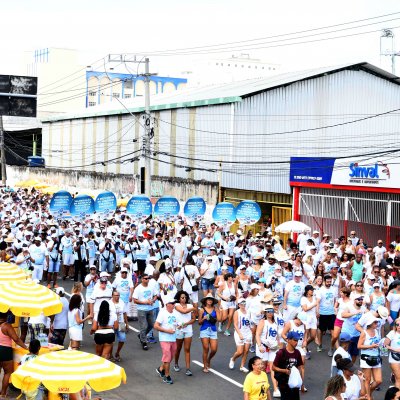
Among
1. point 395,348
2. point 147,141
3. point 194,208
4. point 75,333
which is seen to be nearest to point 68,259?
point 194,208

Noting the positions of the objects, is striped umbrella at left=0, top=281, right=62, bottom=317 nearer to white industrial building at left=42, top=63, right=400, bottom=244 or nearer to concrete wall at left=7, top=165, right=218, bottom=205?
white industrial building at left=42, top=63, right=400, bottom=244

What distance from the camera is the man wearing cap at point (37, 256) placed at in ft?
64.0

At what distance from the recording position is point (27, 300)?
36.8 ft

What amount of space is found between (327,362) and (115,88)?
8864 centimetres

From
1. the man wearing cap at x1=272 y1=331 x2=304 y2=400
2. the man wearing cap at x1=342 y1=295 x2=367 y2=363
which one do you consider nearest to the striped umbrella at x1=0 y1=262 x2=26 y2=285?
the man wearing cap at x1=272 y1=331 x2=304 y2=400

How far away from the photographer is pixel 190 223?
27797 mm

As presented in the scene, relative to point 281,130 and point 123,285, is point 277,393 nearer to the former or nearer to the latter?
point 123,285

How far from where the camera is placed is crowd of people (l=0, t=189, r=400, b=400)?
1148 cm

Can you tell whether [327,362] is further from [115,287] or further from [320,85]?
[320,85]

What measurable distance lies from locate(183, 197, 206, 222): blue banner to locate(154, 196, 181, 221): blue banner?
1.46 feet

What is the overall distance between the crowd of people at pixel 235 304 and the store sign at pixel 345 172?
4941 millimetres

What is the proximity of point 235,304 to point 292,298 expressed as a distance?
1.69 meters

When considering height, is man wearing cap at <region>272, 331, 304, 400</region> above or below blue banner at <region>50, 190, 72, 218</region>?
below

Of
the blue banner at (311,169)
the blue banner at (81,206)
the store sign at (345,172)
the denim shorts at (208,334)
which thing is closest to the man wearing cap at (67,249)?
the blue banner at (81,206)
